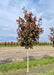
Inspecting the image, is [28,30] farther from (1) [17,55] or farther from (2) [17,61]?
(1) [17,55]

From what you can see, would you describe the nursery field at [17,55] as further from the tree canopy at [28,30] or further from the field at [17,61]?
the tree canopy at [28,30]

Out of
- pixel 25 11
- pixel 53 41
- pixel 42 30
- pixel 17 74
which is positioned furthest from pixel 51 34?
pixel 17 74

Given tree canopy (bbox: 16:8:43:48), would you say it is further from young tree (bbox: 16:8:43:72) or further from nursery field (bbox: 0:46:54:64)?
nursery field (bbox: 0:46:54:64)

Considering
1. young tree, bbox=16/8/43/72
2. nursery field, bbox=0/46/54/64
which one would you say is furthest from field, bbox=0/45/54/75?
young tree, bbox=16/8/43/72

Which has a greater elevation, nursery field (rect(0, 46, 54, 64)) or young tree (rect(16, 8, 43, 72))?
young tree (rect(16, 8, 43, 72))

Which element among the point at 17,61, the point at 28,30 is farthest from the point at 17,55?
the point at 28,30

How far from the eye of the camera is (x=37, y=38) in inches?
281

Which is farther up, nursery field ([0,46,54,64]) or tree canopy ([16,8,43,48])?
tree canopy ([16,8,43,48])

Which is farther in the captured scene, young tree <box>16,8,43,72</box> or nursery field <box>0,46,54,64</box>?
nursery field <box>0,46,54,64</box>

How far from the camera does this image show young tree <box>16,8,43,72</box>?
22.1ft

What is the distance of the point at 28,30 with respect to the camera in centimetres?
679

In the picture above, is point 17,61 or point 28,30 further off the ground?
point 28,30

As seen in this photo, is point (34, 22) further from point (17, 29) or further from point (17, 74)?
point (17, 74)

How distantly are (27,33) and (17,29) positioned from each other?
1.21 m
